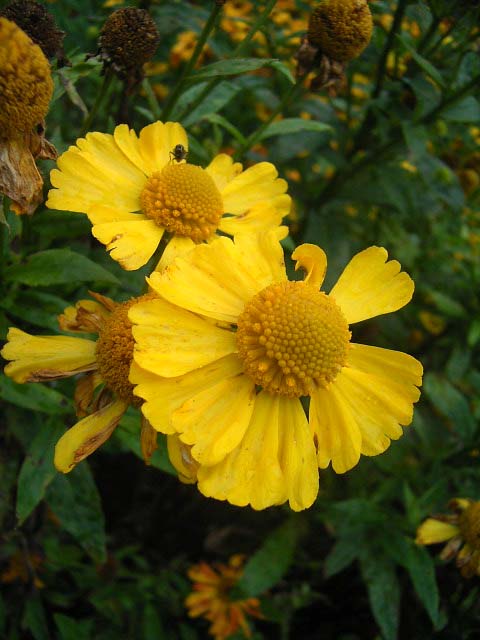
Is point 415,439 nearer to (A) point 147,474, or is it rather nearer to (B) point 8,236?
(A) point 147,474

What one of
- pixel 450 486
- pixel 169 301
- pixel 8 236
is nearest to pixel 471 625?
pixel 450 486

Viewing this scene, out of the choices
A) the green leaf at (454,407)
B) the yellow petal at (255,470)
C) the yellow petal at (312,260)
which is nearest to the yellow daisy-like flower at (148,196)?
the yellow petal at (312,260)

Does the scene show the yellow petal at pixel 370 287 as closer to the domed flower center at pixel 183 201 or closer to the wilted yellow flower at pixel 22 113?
the domed flower center at pixel 183 201

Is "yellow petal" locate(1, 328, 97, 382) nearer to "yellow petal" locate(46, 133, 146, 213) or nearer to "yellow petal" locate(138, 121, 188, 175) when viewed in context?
"yellow petal" locate(46, 133, 146, 213)

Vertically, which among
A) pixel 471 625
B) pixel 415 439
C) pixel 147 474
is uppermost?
pixel 471 625

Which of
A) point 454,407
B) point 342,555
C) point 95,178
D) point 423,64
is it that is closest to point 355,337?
point 454,407

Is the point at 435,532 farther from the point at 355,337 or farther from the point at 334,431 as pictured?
the point at 355,337
